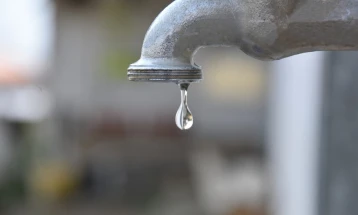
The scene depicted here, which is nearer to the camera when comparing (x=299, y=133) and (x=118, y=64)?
(x=299, y=133)

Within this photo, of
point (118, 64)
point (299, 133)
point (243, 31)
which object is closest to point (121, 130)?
point (118, 64)

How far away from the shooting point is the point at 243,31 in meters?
0.38

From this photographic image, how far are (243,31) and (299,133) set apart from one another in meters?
1.06

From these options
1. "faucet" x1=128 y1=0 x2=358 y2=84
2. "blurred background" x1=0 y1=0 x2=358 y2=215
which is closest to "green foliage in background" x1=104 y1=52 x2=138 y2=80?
"blurred background" x1=0 y1=0 x2=358 y2=215

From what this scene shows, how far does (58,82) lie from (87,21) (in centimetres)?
45

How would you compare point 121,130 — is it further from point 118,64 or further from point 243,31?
point 243,31

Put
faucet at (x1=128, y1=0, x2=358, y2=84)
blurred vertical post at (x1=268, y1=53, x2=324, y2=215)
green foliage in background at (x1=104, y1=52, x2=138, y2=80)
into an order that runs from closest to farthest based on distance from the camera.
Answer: faucet at (x1=128, y1=0, x2=358, y2=84), blurred vertical post at (x1=268, y1=53, x2=324, y2=215), green foliage in background at (x1=104, y1=52, x2=138, y2=80)

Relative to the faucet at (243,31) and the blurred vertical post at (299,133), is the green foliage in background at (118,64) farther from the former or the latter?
the faucet at (243,31)

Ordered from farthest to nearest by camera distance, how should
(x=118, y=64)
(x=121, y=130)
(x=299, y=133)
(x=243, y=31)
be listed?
(x=121, y=130), (x=118, y=64), (x=299, y=133), (x=243, y=31)

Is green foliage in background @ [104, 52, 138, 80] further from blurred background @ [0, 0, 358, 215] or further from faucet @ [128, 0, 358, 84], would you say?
faucet @ [128, 0, 358, 84]

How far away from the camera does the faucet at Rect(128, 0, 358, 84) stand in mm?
373

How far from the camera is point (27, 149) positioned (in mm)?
3699

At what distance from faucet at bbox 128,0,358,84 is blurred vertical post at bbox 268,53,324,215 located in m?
0.66

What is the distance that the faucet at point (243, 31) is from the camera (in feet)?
1.22
